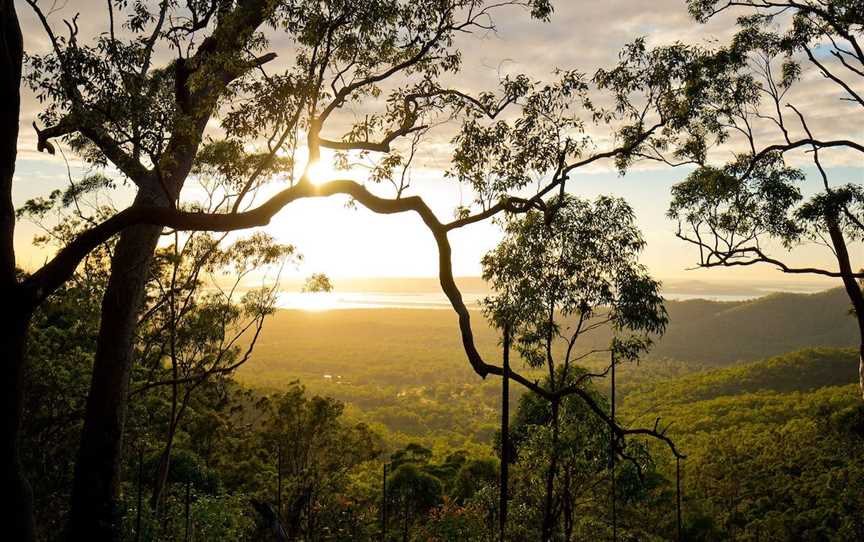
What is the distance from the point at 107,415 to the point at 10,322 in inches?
125

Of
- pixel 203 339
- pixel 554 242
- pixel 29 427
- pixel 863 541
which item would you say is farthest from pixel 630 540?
pixel 29 427

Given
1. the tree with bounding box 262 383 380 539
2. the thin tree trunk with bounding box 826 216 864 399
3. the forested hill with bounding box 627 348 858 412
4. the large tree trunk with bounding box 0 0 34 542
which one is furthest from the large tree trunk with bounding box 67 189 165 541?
the forested hill with bounding box 627 348 858 412

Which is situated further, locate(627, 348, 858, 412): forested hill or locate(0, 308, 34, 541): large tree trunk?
locate(627, 348, 858, 412): forested hill

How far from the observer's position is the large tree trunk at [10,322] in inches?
231

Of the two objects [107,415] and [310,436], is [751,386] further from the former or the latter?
[107,415]

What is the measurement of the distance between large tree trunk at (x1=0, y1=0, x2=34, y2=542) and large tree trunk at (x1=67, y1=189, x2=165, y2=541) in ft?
8.46

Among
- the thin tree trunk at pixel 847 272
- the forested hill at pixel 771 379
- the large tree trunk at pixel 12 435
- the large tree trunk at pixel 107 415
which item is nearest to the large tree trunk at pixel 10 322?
the large tree trunk at pixel 12 435

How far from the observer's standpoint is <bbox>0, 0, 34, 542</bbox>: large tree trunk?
231 inches

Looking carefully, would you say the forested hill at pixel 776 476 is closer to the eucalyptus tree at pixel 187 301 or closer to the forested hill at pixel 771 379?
the eucalyptus tree at pixel 187 301

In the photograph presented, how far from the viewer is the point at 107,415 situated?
869cm

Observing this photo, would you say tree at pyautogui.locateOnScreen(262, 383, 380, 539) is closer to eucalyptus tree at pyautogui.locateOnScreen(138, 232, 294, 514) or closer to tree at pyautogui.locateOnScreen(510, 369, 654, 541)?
eucalyptus tree at pyautogui.locateOnScreen(138, 232, 294, 514)

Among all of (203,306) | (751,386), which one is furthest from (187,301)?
(751,386)

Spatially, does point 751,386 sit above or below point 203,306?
below

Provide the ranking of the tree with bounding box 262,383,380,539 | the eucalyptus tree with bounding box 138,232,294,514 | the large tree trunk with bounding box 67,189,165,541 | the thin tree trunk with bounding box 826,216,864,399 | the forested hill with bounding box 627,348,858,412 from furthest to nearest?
the forested hill with bounding box 627,348,858,412 < the tree with bounding box 262,383,380,539 < the eucalyptus tree with bounding box 138,232,294,514 < the thin tree trunk with bounding box 826,216,864,399 < the large tree trunk with bounding box 67,189,165,541
